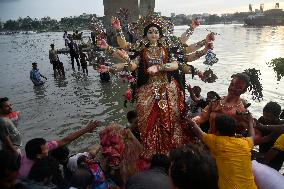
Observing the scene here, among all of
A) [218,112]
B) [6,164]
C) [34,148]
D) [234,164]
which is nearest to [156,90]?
[218,112]

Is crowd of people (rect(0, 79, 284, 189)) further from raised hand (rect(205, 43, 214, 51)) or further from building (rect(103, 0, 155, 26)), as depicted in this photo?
building (rect(103, 0, 155, 26))

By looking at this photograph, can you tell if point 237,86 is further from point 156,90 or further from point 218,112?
point 156,90

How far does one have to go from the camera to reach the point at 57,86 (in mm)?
16344

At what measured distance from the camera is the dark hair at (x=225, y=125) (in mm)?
3482

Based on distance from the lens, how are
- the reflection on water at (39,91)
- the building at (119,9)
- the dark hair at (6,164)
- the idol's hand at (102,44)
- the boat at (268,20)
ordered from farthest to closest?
the boat at (268,20), the building at (119,9), the reflection on water at (39,91), the idol's hand at (102,44), the dark hair at (6,164)

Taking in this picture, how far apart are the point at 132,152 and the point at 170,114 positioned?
2.02 metres

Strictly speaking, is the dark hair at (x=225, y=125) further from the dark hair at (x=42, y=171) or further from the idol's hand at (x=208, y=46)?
the idol's hand at (x=208, y=46)

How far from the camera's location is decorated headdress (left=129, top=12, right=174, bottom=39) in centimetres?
558

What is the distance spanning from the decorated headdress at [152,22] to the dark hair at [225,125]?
255 centimetres

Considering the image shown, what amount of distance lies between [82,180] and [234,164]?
1497 millimetres

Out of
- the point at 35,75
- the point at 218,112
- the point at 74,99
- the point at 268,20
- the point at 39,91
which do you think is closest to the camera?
the point at 218,112

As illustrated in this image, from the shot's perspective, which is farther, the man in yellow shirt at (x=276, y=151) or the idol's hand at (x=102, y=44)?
the idol's hand at (x=102, y=44)

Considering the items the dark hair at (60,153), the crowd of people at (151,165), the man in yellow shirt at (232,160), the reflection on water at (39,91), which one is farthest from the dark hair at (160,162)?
the reflection on water at (39,91)

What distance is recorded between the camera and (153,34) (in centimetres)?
554
